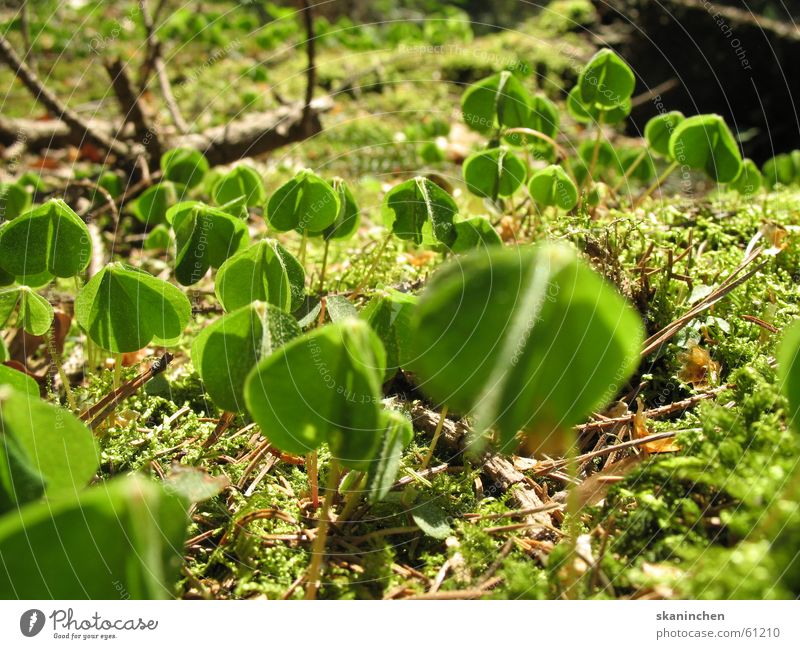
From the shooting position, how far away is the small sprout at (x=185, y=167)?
5.90 ft

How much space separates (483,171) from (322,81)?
8.40ft

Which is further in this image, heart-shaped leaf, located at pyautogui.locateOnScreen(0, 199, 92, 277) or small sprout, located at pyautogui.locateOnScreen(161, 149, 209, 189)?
small sprout, located at pyautogui.locateOnScreen(161, 149, 209, 189)

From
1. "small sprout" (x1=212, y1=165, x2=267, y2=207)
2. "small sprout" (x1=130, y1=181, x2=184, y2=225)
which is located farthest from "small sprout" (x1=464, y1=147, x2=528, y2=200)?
"small sprout" (x1=130, y1=181, x2=184, y2=225)

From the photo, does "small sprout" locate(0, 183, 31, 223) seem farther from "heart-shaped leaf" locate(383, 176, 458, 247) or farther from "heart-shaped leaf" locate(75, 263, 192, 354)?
"heart-shaped leaf" locate(383, 176, 458, 247)

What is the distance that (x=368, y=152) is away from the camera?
2.93 m

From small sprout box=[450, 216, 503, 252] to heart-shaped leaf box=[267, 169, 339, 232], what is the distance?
0.21m

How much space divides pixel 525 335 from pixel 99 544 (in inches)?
16.8

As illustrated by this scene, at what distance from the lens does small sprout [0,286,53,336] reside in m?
1.04

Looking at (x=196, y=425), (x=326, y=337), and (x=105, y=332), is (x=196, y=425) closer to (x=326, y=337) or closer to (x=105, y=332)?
(x=105, y=332)

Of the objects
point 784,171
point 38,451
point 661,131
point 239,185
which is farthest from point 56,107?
point 784,171

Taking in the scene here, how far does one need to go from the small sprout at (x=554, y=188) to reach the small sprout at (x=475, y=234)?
22 centimetres

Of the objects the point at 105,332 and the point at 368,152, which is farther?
the point at 368,152
